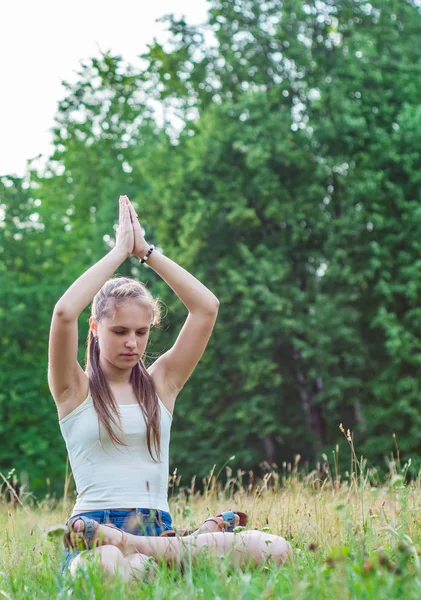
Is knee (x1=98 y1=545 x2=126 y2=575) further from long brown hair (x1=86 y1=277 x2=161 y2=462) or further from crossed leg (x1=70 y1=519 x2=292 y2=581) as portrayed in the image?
long brown hair (x1=86 y1=277 x2=161 y2=462)

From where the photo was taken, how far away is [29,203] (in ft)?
71.1

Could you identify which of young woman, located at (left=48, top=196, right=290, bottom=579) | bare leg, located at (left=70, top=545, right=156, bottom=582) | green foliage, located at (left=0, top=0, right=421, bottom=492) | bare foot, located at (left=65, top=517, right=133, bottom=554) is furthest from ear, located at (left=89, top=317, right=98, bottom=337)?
green foliage, located at (left=0, top=0, right=421, bottom=492)

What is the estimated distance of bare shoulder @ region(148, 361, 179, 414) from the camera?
3941 millimetres

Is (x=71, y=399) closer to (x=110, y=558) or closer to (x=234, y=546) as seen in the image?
(x=110, y=558)

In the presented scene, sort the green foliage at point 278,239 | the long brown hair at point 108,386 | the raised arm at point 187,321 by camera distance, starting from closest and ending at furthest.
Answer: the long brown hair at point 108,386 → the raised arm at point 187,321 → the green foliage at point 278,239

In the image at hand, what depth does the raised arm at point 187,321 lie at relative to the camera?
399 cm

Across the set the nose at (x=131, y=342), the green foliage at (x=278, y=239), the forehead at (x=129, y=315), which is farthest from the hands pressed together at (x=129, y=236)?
the green foliage at (x=278, y=239)

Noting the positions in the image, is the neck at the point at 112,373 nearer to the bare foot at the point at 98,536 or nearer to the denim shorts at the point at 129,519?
the denim shorts at the point at 129,519

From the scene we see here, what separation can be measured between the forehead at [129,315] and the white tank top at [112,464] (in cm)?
37

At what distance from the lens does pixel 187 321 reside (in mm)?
3996

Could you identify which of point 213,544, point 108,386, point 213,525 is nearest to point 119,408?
point 108,386

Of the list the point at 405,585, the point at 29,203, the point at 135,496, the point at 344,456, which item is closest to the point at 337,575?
the point at 405,585

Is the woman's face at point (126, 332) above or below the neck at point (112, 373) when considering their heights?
above

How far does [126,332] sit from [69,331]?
0.89 ft
